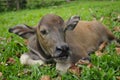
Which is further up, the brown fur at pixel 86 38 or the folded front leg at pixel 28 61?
the brown fur at pixel 86 38

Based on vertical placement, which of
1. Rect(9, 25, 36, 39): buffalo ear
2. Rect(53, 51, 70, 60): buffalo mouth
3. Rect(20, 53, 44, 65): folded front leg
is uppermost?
Rect(9, 25, 36, 39): buffalo ear

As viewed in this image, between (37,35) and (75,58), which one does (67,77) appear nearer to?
(75,58)

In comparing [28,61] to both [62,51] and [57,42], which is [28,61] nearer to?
[57,42]

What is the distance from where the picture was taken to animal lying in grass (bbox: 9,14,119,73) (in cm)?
→ 594

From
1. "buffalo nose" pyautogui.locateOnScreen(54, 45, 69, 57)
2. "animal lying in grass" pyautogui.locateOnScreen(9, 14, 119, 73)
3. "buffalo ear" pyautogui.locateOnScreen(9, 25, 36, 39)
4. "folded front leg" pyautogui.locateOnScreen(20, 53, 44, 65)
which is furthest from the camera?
"buffalo ear" pyautogui.locateOnScreen(9, 25, 36, 39)

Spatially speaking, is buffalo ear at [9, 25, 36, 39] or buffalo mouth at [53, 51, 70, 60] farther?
buffalo ear at [9, 25, 36, 39]

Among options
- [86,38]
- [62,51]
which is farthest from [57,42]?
[86,38]

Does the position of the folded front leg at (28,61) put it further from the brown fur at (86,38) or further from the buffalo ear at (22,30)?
the brown fur at (86,38)

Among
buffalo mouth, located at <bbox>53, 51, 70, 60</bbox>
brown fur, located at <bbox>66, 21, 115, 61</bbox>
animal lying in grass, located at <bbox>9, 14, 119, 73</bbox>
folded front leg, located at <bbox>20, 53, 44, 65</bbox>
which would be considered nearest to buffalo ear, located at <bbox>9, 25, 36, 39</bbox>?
animal lying in grass, located at <bbox>9, 14, 119, 73</bbox>

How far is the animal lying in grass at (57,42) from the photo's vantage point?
Answer: 5.94 meters

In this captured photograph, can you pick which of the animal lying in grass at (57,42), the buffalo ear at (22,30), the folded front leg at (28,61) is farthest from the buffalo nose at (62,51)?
the buffalo ear at (22,30)

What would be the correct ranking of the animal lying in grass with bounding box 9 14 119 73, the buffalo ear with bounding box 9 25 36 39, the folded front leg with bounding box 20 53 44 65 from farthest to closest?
the buffalo ear with bounding box 9 25 36 39 < the folded front leg with bounding box 20 53 44 65 < the animal lying in grass with bounding box 9 14 119 73

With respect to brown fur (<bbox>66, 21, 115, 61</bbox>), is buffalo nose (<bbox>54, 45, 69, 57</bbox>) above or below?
above

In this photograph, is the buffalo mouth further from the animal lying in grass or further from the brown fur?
the brown fur
